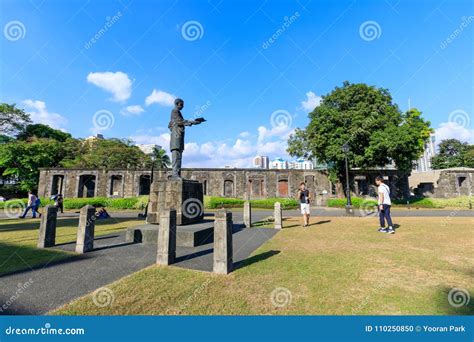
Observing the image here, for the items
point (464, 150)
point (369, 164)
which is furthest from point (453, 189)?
point (464, 150)

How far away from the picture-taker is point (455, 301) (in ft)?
9.80

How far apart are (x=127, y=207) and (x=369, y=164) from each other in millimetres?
25306

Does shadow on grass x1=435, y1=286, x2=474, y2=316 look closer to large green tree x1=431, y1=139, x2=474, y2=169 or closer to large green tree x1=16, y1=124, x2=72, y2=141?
large green tree x1=16, y1=124, x2=72, y2=141

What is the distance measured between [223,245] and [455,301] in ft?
11.5

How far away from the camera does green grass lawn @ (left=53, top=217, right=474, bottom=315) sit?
9.23 ft

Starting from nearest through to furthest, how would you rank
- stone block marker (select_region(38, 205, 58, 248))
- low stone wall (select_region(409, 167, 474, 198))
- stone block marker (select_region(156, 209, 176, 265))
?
stone block marker (select_region(156, 209, 176, 265)) < stone block marker (select_region(38, 205, 58, 248)) < low stone wall (select_region(409, 167, 474, 198))

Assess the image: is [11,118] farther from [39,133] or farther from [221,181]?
[221,181]

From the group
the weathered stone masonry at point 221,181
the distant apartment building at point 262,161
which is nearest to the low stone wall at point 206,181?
the weathered stone masonry at point 221,181

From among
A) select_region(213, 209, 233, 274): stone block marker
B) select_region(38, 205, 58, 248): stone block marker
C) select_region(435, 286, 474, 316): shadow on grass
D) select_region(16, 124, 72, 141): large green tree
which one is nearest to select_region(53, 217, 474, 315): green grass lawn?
select_region(435, 286, 474, 316): shadow on grass

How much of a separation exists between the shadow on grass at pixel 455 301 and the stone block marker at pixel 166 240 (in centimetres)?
445

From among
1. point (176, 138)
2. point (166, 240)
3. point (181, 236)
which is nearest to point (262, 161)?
point (176, 138)

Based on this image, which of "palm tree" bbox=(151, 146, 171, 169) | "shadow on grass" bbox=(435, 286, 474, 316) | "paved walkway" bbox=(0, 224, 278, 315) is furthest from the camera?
"palm tree" bbox=(151, 146, 171, 169)

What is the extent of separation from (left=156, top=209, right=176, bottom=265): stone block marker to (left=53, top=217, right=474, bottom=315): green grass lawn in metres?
0.28

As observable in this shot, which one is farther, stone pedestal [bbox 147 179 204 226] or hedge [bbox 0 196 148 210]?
hedge [bbox 0 196 148 210]
